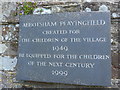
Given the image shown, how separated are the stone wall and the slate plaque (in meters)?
0.13

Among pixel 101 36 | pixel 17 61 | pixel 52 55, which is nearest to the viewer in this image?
pixel 101 36

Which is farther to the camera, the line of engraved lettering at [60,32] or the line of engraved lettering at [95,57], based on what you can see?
the line of engraved lettering at [60,32]

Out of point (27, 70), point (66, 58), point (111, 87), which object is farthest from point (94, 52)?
point (27, 70)

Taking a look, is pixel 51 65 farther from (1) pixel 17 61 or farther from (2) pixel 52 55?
(1) pixel 17 61

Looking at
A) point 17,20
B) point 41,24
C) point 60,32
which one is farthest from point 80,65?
point 17,20

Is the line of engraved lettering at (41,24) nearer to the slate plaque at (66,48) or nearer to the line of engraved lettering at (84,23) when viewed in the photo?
the slate plaque at (66,48)

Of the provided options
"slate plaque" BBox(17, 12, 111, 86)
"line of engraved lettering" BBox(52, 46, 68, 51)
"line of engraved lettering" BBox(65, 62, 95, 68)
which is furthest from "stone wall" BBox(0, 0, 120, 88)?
"line of engraved lettering" BBox(52, 46, 68, 51)

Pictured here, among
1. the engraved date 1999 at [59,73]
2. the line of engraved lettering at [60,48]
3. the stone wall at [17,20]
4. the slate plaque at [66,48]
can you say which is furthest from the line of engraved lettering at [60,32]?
the engraved date 1999 at [59,73]

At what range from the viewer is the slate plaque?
1854 mm

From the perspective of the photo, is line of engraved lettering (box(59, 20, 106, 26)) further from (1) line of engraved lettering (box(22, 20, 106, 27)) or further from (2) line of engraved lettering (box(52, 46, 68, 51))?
(2) line of engraved lettering (box(52, 46, 68, 51))

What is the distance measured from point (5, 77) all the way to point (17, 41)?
0.51 metres

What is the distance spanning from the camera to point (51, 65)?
198cm

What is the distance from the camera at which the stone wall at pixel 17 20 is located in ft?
6.58

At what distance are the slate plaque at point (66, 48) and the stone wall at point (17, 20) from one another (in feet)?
0.43
